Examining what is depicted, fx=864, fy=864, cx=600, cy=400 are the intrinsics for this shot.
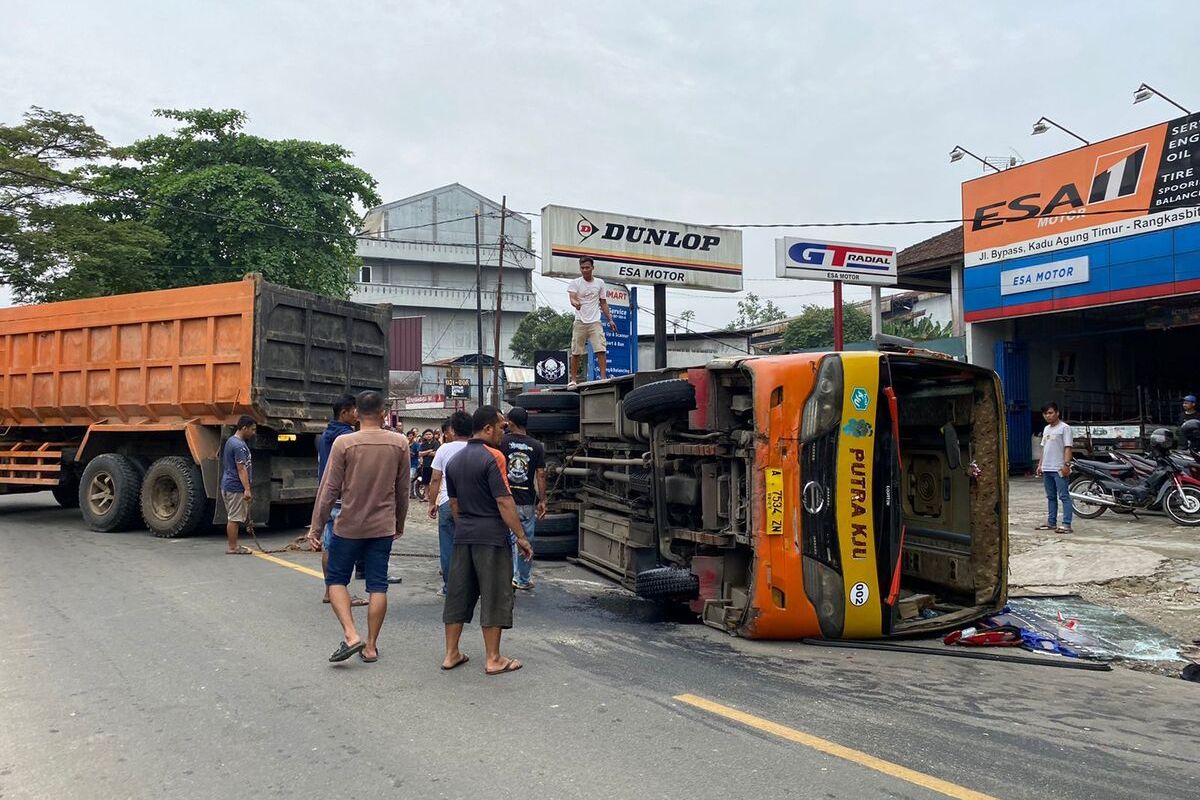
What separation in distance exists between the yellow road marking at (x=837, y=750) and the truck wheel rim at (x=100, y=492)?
960 centimetres

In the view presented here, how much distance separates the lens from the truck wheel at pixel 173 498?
34.5 feet

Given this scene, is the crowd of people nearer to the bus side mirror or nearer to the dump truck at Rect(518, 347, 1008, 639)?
the dump truck at Rect(518, 347, 1008, 639)

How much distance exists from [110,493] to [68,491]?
3101 mm

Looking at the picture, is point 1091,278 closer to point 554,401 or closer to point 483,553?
point 554,401

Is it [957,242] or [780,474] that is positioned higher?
[957,242]

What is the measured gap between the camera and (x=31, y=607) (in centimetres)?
686

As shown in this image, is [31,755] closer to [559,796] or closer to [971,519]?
[559,796]

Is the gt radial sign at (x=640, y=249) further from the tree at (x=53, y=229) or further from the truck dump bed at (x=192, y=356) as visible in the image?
the tree at (x=53, y=229)

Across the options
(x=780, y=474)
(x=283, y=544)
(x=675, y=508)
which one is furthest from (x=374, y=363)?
(x=780, y=474)

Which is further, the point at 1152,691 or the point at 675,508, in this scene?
the point at 675,508

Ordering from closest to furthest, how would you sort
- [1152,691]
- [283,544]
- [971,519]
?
[1152,691]
[971,519]
[283,544]

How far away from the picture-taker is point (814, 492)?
5.55 metres

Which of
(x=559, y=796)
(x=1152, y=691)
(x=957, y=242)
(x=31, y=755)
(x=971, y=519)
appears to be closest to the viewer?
(x=559, y=796)

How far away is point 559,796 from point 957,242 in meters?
21.4
